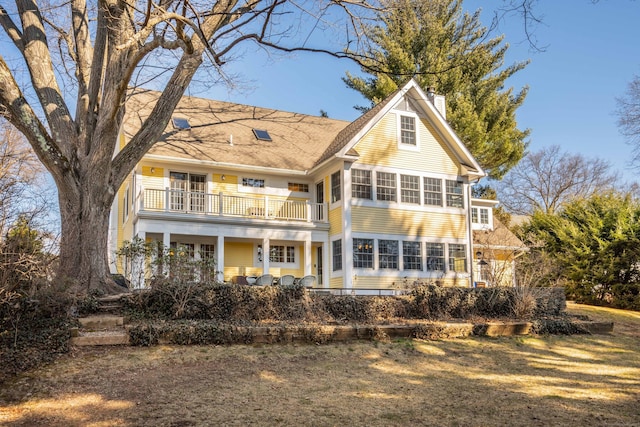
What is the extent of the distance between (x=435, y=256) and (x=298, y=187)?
6.07 meters

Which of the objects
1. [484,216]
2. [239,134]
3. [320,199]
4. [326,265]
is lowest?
[326,265]

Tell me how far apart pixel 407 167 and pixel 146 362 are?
1500 centimetres

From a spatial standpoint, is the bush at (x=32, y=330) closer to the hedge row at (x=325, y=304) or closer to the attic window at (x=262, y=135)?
the hedge row at (x=325, y=304)

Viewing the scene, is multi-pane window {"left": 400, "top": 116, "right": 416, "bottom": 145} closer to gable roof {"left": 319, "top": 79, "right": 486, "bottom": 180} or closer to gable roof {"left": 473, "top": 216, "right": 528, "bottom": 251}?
gable roof {"left": 319, "top": 79, "right": 486, "bottom": 180}

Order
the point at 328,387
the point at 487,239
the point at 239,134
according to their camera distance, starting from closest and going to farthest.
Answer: the point at 328,387, the point at 239,134, the point at 487,239

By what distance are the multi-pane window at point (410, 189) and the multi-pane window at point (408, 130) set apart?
1418 mm

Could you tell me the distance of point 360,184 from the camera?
2095 cm

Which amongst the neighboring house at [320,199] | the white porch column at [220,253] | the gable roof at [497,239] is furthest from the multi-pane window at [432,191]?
the white porch column at [220,253]

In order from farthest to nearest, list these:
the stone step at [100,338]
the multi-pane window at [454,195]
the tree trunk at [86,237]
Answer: the multi-pane window at [454,195] < the tree trunk at [86,237] < the stone step at [100,338]

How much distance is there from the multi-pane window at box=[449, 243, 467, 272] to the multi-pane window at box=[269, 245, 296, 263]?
6.18 meters

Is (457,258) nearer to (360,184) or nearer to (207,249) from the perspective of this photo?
(360,184)

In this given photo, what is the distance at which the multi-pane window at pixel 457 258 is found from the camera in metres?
22.1

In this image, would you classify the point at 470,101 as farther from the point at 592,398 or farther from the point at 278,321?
the point at 592,398

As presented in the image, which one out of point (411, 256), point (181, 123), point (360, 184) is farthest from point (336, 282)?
point (181, 123)
